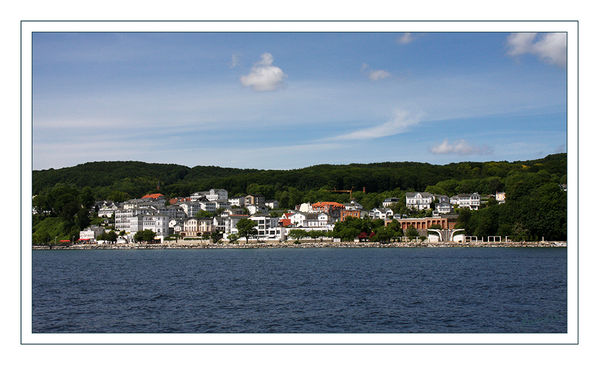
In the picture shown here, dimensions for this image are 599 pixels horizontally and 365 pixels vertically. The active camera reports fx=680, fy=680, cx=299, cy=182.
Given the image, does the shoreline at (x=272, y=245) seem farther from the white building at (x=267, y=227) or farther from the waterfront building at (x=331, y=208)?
the waterfront building at (x=331, y=208)

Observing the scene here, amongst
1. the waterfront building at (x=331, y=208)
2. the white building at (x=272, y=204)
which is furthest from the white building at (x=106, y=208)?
the waterfront building at (x=331, y=208)

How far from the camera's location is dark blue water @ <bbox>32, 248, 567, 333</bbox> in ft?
44.1

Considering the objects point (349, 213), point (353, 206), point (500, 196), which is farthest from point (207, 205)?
point (500, 196)

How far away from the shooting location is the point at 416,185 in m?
91.8

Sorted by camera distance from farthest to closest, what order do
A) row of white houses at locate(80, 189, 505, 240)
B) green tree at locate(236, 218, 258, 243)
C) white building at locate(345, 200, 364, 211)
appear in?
white building at locate(345, 200, 364, 211) → row of white houses at locate(80, 189, 505, 240) → green tree at locate(236, 218, 258, 243)

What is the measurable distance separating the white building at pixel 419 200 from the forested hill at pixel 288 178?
222 inches

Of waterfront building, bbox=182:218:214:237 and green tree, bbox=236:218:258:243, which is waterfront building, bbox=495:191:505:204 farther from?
waterfront building, bbox=182:218:214:237

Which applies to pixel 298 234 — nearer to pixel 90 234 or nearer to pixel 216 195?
pixel 90 234

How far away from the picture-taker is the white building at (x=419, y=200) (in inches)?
3174

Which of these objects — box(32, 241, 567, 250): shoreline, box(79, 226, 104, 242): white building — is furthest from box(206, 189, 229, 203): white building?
box(32, 241, 567, 250): shoreline

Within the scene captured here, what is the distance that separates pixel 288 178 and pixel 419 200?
2360 cm

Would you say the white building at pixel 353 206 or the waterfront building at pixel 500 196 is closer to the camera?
the waterfront building at pixel 500 196

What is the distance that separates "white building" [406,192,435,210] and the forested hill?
5.65 meters

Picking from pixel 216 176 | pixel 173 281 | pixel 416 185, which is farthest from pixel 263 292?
pixel 216 176
